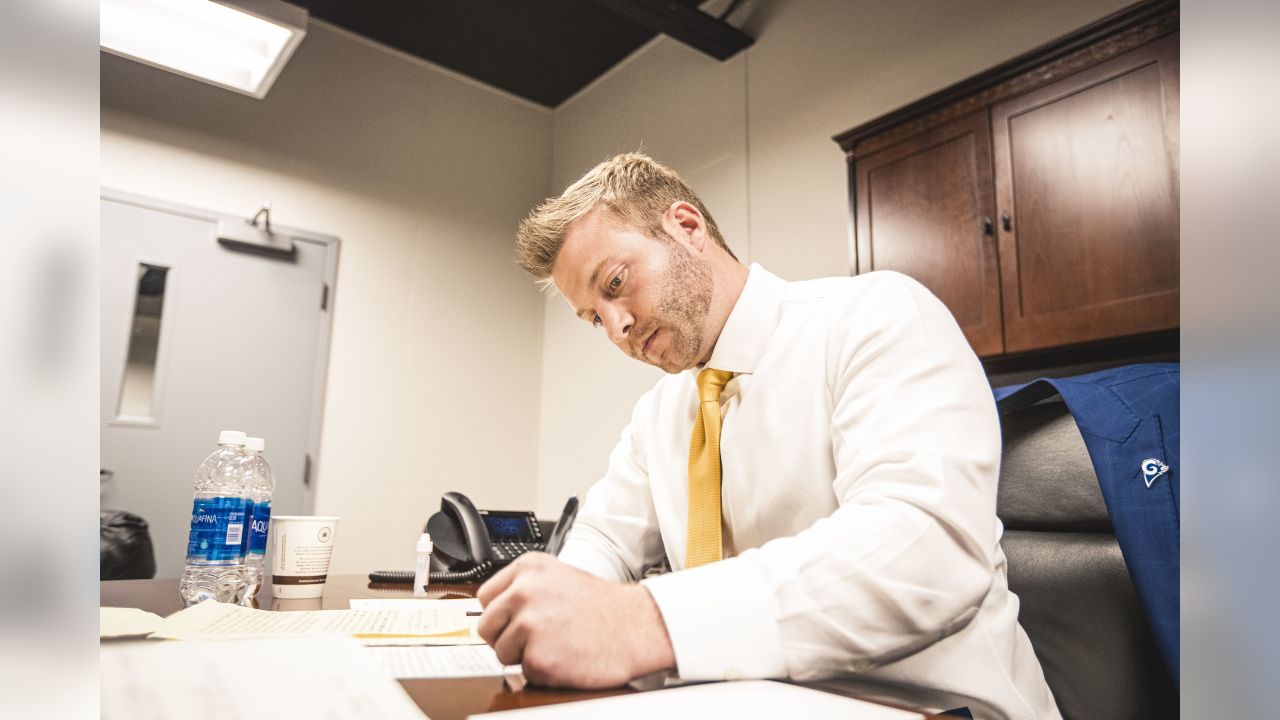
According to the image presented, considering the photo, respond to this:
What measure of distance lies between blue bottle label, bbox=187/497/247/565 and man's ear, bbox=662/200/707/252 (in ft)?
2.58

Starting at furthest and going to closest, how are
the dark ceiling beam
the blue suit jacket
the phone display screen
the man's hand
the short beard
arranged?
1. the dark ceiling beam
2. the phone display screen
3. the short beard
4. the blue suit jacket
5. the man's hand

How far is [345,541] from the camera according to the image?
3410 millimetres

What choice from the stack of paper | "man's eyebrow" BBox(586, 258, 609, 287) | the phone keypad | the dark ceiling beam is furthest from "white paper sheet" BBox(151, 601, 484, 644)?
the dark ceiling beam

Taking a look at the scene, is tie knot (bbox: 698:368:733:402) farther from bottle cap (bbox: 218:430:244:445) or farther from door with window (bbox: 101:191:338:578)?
door with window (bbox: 101:191:338:578)

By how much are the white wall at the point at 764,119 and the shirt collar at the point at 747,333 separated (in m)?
1.67

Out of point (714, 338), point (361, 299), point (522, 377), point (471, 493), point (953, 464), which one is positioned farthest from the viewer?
point (522, 377)

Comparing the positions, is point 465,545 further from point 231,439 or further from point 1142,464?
point 1142,464

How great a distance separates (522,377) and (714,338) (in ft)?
9.93

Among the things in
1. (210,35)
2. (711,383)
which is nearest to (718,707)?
(711,383)

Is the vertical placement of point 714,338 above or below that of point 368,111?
below

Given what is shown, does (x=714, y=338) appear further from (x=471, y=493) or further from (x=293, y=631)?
(x=471, y=493)

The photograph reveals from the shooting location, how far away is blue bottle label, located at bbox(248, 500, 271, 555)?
1.15 m

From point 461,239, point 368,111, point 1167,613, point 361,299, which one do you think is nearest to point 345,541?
point 361,299

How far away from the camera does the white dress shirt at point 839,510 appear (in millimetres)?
628
